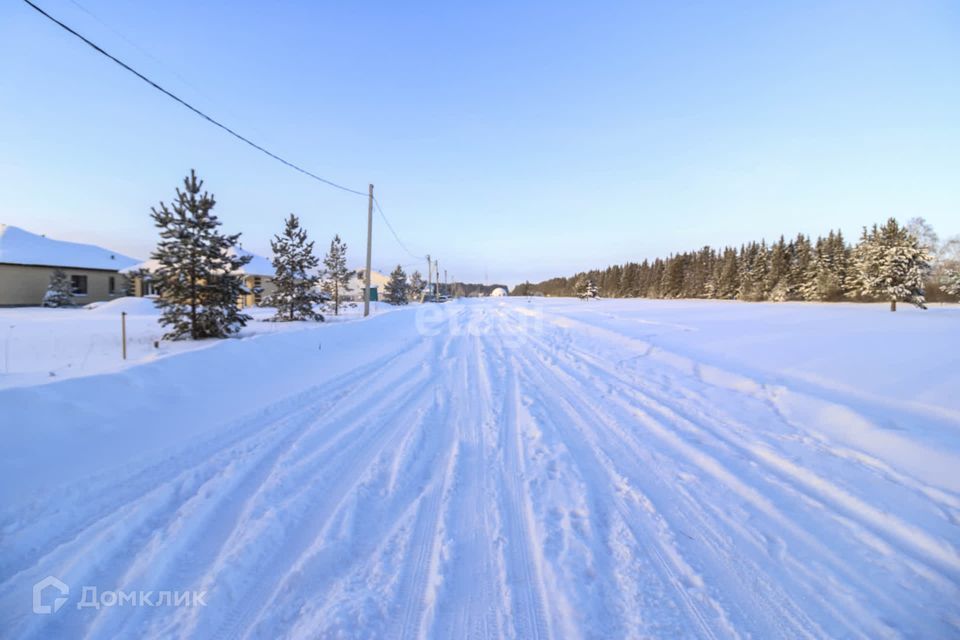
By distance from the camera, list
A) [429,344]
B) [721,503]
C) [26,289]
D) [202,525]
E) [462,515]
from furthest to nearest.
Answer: [26,289] → [429,344] → [721,503] → [462,515] → [202,525]

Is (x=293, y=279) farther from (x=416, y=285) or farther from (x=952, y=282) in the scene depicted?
(x=952, y=282)

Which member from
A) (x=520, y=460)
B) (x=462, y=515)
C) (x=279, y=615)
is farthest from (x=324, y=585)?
(x=520, y=460)

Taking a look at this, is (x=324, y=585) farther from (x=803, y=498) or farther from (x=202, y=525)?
(x=803, y=498)

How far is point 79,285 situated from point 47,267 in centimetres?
291

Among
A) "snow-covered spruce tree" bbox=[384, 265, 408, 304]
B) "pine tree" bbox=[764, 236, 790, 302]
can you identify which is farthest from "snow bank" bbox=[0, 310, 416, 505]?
"pine tree" bbox=[764, 236, 790, 302]

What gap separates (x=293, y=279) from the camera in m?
20.8

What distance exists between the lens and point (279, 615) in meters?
1.99

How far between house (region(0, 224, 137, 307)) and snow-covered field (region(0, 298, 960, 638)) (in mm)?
34746

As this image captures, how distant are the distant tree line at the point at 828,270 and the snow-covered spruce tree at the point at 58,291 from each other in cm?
6628

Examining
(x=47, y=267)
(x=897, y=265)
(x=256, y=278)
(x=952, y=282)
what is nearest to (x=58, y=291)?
(x=47, y=267)

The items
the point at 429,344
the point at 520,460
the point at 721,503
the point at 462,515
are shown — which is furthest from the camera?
the point at 429,344

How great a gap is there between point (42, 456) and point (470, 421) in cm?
437

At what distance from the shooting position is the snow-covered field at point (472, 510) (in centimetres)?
205

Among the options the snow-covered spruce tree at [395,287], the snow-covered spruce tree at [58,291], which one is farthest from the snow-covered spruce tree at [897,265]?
the snow-covered spruce tree at [58,291]
